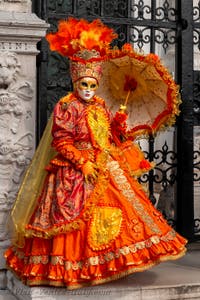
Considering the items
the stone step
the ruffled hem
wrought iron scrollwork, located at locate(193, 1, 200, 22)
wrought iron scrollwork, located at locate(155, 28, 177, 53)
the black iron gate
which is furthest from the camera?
wrought iron scrollwork, located at locate(193, 1, 200, 22)

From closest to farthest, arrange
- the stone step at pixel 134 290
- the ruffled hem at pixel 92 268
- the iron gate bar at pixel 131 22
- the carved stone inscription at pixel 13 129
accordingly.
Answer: the ruffled hem at pixel 92 268
the stone step at pixel 134 290
the carved stone inscription at pixel 13 129
the iron gate bar at pixel 131 22

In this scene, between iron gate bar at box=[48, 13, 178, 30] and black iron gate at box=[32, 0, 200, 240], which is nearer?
iron gate bar at box=[48, 13, 178, 30]

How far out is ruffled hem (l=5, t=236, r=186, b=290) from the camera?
13.1 ft

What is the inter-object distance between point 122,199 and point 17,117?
1.31 metres

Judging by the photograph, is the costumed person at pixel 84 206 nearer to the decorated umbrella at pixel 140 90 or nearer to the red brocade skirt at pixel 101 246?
the red brocade skirt at pixel 101 246

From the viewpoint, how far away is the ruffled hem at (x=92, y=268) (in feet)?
13.1

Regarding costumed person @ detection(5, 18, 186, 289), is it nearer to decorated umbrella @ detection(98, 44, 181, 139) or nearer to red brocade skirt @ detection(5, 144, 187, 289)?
red brocade skirt @ detection(5, 144, 187, 289)

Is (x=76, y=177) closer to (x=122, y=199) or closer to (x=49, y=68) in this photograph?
(x=122, y=199)

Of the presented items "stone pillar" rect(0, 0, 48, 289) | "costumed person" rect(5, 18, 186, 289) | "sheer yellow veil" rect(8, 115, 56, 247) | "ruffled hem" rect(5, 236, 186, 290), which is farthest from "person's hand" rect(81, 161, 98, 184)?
"stone pillar" rect(0, 0, 48, 289)

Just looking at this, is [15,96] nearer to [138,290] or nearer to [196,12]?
[138,290]

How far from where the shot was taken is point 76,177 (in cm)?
416

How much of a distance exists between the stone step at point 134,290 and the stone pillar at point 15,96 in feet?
2.53

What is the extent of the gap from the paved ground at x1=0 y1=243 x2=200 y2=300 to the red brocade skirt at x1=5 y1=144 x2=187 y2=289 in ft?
0.31

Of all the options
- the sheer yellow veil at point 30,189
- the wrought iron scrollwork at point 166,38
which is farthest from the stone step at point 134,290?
the wrought iron scrollwork at point 166,38
